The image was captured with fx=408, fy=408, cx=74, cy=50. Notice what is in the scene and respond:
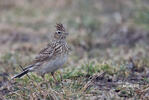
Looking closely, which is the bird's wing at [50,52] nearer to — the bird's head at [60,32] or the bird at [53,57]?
the bird at [53,57]

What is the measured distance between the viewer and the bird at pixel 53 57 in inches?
269

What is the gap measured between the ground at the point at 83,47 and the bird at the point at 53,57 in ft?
0.63

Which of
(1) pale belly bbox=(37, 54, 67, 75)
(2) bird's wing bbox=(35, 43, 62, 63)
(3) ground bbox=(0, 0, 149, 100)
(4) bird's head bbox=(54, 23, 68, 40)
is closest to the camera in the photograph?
(3) ground bbox=(0, 0, 149, 100)

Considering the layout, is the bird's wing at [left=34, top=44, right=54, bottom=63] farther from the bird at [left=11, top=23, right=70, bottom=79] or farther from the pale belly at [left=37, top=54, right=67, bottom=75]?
the pale belly at [left=37, top=54, right=67, bottom=75]

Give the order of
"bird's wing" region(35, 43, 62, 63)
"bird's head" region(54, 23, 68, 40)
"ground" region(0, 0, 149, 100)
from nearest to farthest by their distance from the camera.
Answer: "ground" region(0, 0, 149, 100)
"bird's wing" region(35, 43, 62, 63)
"bird's head" region(54, 23, 68, 40)

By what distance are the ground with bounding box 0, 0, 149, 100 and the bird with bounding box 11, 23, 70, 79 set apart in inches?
7.6

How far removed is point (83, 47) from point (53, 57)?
381 centimetres

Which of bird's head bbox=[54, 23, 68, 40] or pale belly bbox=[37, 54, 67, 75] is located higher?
bird's head bbox=[54, 23, 68, 40]

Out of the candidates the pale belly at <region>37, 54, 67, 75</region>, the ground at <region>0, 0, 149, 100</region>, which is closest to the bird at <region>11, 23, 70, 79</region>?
the pale belly at <region>37, 54, 67, 75</region>

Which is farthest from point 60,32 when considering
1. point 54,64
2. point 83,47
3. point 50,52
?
point 83,47

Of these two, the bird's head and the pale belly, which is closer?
the pale belly

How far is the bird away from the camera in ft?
22.4

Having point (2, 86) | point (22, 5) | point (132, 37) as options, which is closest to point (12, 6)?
point (22, 5)

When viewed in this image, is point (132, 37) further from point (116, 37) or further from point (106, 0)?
point (106, 0)
